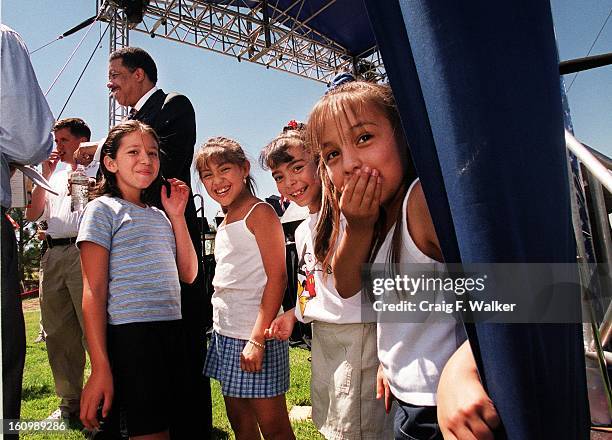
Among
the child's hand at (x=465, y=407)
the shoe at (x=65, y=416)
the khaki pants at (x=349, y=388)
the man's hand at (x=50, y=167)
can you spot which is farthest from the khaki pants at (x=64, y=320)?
the child's hand at (x=465, y=407)

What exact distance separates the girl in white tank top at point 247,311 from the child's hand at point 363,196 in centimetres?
84

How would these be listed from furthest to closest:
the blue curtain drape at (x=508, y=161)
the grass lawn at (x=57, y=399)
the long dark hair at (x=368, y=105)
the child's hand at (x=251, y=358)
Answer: the grass lawn at (x=57, y=399) < the child's hand at (x=251, y=358) < the long dark hair at (x=368, y=105) < the blue curtain drape at (x=508, y=161)

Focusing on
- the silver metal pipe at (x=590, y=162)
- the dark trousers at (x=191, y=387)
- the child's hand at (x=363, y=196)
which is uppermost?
the silver metal pipe at (x=590, y=162)

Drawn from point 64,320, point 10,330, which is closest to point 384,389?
point 10,330

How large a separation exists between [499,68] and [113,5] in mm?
7883

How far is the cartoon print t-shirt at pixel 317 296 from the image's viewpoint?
130cm

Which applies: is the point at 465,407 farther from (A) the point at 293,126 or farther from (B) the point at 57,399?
(B) the point at 57,399

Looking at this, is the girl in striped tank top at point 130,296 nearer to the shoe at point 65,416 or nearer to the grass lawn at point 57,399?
the grass lawn at point 57,399

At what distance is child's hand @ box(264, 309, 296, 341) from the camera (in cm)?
153

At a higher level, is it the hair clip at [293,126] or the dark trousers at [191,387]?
the hair clip at [293,126]

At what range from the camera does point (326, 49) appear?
9.48 m

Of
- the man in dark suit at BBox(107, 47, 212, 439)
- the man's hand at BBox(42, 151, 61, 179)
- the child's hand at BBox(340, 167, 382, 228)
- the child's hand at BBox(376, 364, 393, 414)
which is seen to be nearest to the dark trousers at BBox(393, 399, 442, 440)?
the child's hand at BBox(376, 364, 393, 414)

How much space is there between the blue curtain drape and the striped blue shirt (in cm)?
122

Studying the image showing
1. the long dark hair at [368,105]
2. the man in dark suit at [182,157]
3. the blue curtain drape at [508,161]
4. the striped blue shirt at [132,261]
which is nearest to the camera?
the blue curtain drape at [508,161]
